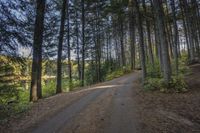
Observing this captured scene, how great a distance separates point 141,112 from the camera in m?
8.17

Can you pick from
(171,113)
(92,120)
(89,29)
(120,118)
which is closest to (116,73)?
(89,29)

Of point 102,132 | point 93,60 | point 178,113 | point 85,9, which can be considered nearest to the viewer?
point 102,132

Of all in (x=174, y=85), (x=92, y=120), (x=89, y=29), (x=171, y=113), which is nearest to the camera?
(x=92, y=120)

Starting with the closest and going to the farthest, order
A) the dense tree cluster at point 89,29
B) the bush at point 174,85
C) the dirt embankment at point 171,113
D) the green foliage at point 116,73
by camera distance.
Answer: the dirt embankment at point 171,113
the dense tree cluster at point 89,29
the bush at point 174,85
the green foliage at point 116,73

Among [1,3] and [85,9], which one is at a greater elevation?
[85,9]

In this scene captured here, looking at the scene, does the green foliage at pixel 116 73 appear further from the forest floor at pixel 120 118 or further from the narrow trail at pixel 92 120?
the narrow trail at pixel 92 120

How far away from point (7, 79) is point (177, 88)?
8.53 metres

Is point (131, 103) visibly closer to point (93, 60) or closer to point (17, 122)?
point (17, 122)

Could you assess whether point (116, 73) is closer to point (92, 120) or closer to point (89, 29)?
point (89, 29)

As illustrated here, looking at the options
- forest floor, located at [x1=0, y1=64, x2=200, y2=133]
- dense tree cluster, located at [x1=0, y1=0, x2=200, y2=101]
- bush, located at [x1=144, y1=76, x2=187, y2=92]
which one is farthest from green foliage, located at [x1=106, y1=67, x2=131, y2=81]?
forest floor, located at [x1=0, y1=64, x2=200, y2=133]

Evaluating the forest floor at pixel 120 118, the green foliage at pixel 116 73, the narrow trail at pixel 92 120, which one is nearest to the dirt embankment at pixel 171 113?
the forest floor at pixel 120 118

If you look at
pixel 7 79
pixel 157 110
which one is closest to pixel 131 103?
pixel 157 110

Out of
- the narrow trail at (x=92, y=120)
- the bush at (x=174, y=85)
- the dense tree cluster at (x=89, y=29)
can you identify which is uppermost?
the dense tree cluster at (x=89, y=29)

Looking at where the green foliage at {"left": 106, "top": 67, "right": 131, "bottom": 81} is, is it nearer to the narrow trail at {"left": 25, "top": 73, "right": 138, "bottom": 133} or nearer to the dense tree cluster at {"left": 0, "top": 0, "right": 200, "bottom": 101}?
the dense tree cluster at {"left": 0, "top": 0, "right": 200, "bottom": 101}
